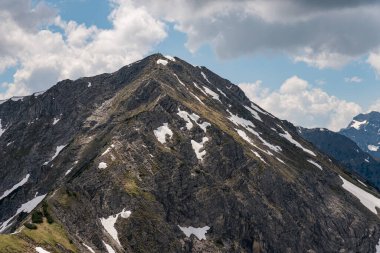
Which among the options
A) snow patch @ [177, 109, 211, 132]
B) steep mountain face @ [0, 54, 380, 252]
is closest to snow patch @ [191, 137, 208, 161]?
steep mountain face @ [0, 54, 380, 252]

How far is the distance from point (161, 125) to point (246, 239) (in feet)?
163

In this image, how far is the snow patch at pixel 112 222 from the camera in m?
124

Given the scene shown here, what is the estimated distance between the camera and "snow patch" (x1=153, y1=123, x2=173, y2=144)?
559 ft

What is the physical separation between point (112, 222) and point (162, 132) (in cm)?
5146

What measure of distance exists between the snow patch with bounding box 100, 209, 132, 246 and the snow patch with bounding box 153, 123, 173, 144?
4087 centimetres

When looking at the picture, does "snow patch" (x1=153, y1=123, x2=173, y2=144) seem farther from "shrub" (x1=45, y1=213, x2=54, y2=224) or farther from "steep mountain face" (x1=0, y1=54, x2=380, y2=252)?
"shrub" (x1=45, y1=213, x2=54, y2=224)

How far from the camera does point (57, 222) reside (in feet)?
345

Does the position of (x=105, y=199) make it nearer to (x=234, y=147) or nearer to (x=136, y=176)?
(x=136, y=176)

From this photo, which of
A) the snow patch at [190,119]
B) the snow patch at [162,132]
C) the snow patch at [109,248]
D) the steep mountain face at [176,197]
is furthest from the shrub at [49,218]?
the snow patch at [190,119]

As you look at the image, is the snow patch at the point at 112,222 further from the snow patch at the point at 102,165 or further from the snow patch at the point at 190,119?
the snow patch at the point at 190,119

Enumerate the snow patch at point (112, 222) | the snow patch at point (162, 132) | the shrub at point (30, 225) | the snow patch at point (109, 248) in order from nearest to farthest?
the shrub at point (30, 225) → the snow patch at point (109, 248) → the snow patch at point (112, 222) → the snow patch at point (162, 132)

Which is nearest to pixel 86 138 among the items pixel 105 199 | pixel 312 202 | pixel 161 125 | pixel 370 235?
pixel 161 125

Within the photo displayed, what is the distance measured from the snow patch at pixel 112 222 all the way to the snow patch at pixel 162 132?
40.9 meters

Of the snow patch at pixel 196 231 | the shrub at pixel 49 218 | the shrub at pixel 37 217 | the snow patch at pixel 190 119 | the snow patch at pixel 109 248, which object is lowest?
the shrub at pixel 37 217
